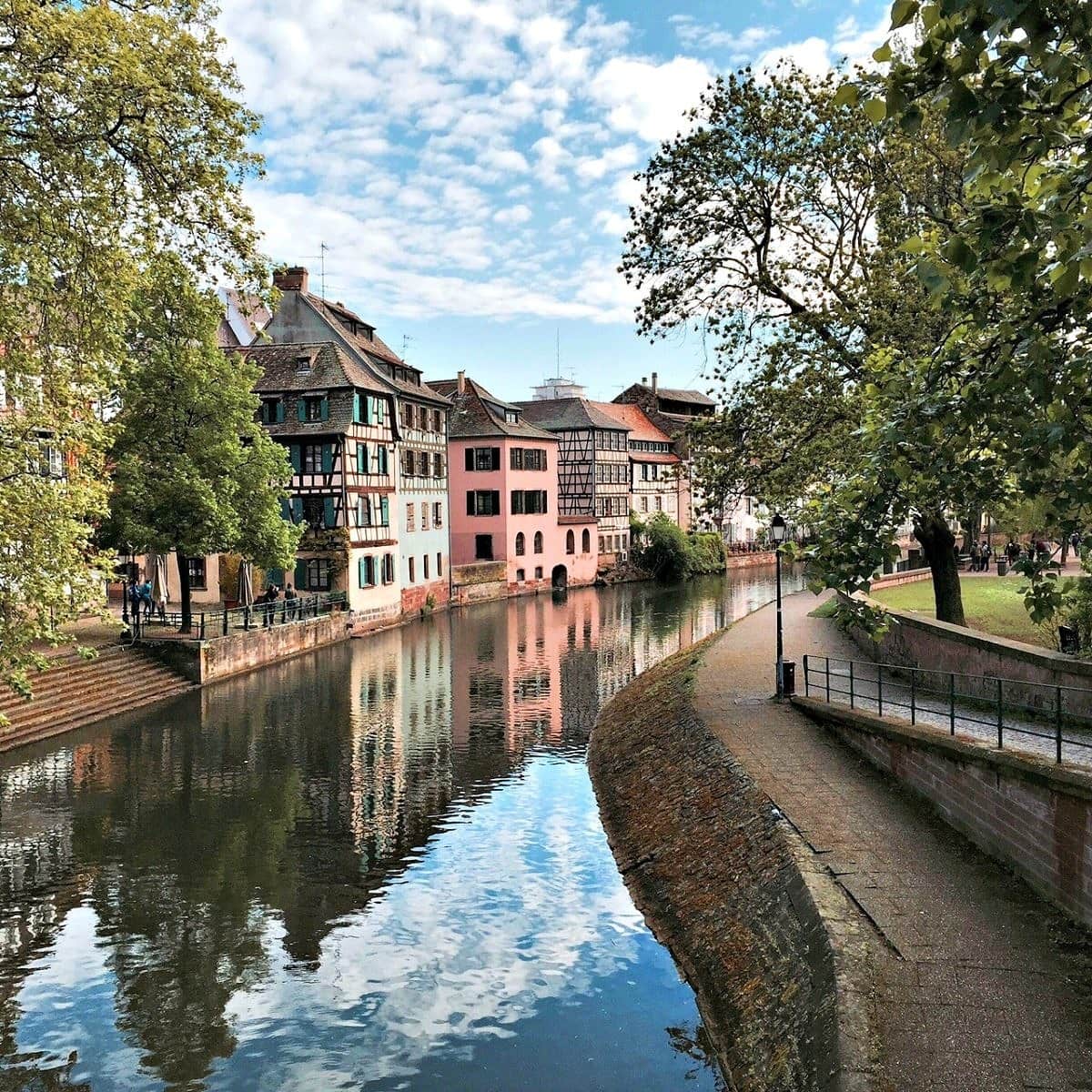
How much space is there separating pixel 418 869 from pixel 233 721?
39.3ft

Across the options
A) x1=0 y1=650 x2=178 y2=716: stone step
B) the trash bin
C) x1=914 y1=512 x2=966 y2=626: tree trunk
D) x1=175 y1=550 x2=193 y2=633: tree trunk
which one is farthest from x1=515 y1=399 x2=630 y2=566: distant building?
the trash bin

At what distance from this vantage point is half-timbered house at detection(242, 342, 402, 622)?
4272 cm

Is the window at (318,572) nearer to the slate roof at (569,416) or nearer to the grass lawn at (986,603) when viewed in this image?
the grass lawn at (986,603)

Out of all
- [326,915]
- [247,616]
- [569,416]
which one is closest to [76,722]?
[247,616]

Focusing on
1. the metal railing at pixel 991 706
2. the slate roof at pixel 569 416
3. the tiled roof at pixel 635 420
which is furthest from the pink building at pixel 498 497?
the metal railing at pixel 991 706

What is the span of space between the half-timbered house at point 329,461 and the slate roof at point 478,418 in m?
14.7

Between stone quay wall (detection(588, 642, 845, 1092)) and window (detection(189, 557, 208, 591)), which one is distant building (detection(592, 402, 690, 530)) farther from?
stone quay wall (detection(588, 642, 845, 1092))

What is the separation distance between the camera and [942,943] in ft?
30.7

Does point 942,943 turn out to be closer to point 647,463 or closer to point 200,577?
point 200,577

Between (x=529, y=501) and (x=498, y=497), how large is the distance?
2.56 meters

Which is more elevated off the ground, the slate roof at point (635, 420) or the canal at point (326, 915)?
the slate roof at point (635, 420)

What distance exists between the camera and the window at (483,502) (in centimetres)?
6041

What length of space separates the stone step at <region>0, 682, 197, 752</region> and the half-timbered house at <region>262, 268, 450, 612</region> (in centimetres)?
1933

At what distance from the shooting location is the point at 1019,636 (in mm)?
23906
